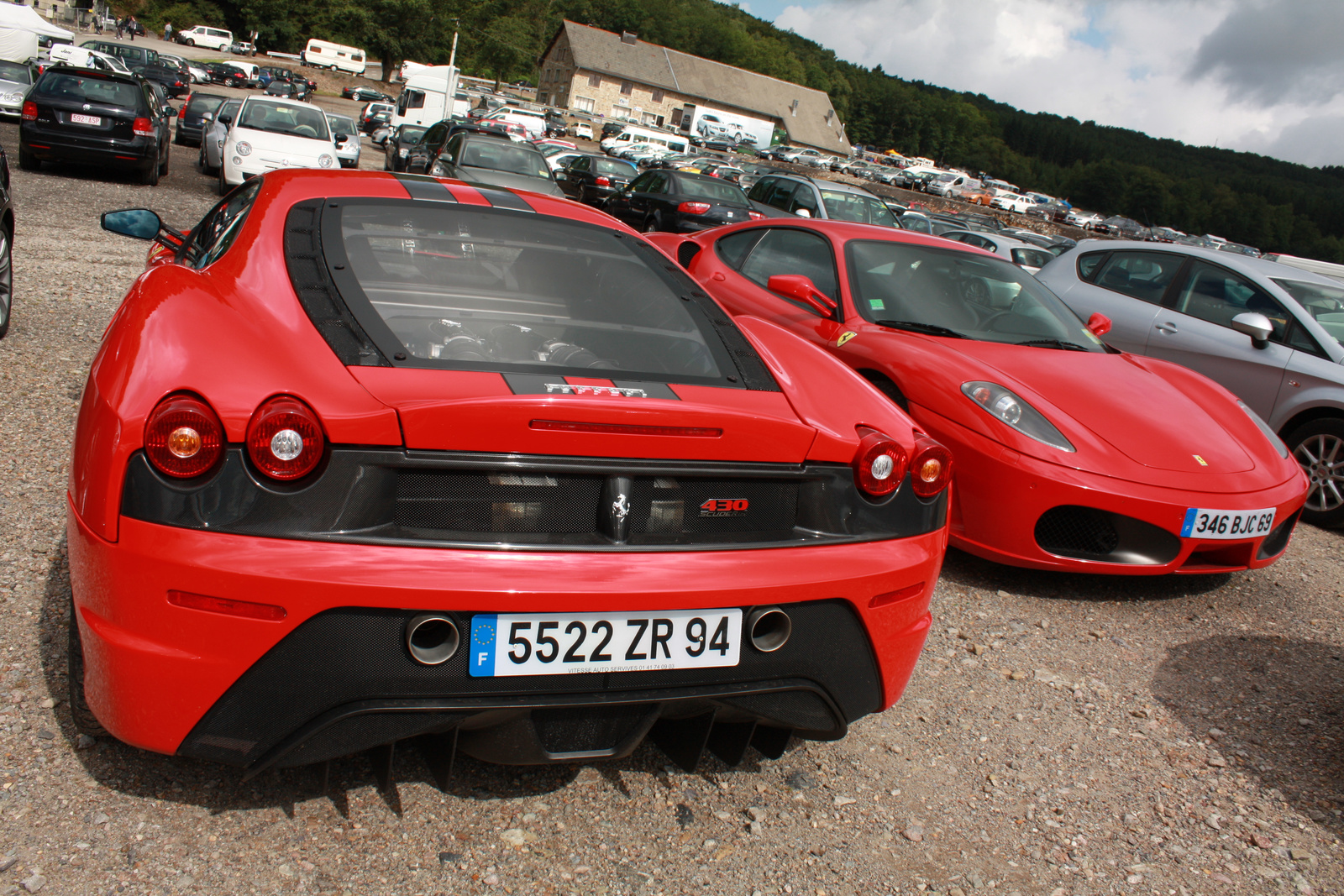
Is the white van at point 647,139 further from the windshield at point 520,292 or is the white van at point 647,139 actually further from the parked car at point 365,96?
the windshield at point 520,292

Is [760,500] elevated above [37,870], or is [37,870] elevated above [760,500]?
[760,500]

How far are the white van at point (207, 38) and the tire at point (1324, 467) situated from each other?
84.1 metres

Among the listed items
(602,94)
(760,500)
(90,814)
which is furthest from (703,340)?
(602,94)

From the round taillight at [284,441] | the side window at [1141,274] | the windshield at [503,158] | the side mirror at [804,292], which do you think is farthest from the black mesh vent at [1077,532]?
the windshield at [503,158]

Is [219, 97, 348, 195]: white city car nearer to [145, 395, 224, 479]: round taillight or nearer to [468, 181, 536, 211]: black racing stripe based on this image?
[468, 181, 536, 211]: black racing stripe

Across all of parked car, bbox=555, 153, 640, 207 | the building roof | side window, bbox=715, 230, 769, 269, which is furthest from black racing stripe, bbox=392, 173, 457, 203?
the building roof

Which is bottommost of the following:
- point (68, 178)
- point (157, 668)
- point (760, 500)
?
point (68, 178)

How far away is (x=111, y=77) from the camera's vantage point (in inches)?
515

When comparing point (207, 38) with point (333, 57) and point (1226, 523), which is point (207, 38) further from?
point (1226, 523)

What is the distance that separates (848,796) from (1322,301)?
5632mm

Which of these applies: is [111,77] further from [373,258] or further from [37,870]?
[37,870]

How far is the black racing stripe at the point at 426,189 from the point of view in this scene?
2.67 metres

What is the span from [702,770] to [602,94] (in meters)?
91.3

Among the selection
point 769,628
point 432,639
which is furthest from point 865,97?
point 432,639
